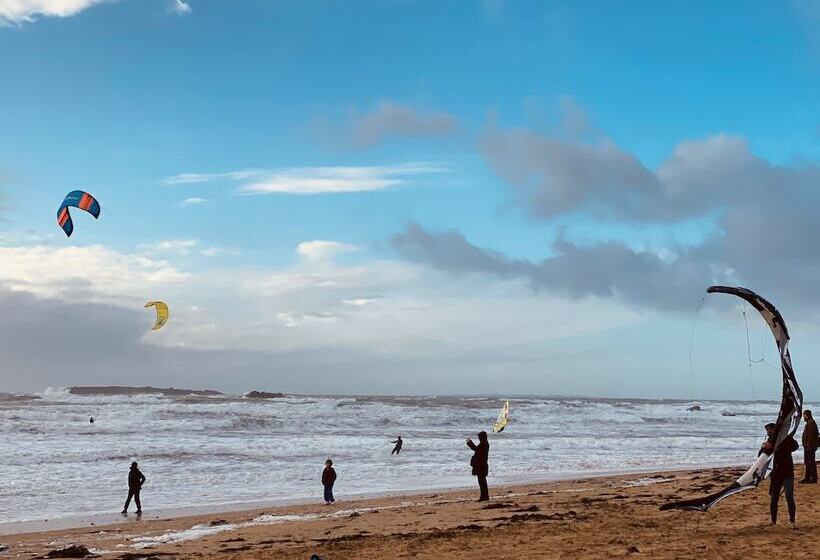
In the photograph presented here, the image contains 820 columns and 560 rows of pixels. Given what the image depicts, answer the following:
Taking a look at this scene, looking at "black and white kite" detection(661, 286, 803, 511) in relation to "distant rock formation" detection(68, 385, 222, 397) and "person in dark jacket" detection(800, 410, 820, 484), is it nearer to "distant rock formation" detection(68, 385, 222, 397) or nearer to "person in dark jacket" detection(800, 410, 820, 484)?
"person in dark jacket" detection(800, 410, 820, 484)

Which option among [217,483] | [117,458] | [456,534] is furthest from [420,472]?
[456,534]

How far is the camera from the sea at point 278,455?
18125mm

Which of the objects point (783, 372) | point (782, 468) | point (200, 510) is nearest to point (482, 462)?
point (200, 510)

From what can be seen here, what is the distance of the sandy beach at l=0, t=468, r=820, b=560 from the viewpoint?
9.27 meters

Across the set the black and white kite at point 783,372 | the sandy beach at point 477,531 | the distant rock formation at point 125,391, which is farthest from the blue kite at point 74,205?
the distant rock formation at point 125,391

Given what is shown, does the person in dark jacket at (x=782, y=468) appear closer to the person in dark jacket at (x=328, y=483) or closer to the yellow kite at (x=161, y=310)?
the person in dark jacket at (x=328, y=483)

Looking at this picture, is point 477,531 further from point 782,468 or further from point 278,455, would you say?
point 278,455

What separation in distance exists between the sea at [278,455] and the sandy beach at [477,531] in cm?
284

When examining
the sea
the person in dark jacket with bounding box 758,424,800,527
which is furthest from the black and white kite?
the sea

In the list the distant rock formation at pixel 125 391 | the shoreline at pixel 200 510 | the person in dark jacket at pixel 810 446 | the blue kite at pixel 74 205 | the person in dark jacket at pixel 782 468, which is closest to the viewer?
the person in dark jacket at pixel 782 468

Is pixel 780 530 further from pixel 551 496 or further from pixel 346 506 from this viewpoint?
pixel 346 506

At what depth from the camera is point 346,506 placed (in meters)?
15.5

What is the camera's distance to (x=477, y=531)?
11000 mm

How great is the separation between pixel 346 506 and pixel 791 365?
30.9ft
